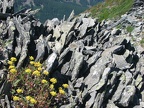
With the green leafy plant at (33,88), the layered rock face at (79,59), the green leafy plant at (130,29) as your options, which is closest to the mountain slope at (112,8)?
the green leafy plant at (130,29)

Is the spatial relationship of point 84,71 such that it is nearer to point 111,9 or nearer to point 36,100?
point 36,100

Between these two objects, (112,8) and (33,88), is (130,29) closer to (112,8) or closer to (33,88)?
(112,8)

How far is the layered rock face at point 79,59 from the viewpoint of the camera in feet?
56.5

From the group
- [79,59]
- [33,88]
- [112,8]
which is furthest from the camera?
[112,8]

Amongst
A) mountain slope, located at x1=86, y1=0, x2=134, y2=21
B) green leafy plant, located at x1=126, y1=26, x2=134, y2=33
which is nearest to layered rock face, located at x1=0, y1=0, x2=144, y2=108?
green leafy plant, located at x1=126, y1=26, x2=134, y2=33

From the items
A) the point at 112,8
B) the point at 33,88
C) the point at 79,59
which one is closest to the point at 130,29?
the point at 79,59

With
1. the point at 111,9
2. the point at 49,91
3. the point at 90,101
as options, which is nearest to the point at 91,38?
the point at 90,101

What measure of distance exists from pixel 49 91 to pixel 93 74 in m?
4.25

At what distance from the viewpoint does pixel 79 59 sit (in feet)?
61.0

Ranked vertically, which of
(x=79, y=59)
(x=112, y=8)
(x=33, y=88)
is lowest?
(x=33, y=88)

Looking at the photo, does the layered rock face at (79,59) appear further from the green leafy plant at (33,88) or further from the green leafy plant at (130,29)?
the green leafy plant at (130,29)

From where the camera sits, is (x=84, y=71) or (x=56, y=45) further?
(x=56, y=45)

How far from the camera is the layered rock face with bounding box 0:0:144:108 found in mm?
17219

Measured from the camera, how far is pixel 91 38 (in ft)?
78.1
